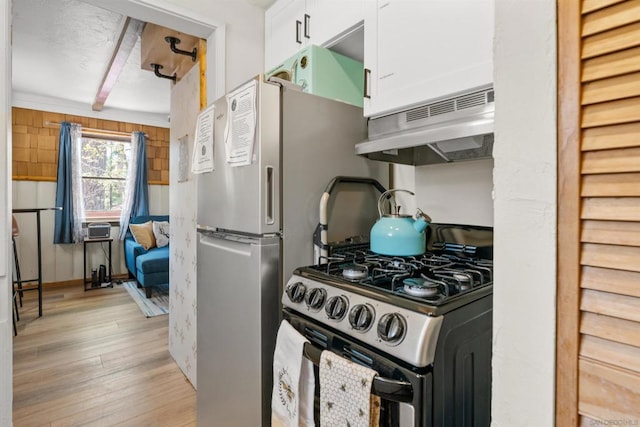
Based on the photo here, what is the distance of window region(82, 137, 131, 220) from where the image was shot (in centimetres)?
457

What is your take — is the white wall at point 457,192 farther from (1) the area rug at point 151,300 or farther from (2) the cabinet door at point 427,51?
(1) the area rug at point 151,300

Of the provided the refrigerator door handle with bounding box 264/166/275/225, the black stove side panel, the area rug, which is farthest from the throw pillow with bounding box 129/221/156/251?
the black stove side panel

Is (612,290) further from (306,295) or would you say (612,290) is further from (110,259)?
(110,259)

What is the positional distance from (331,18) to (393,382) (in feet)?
5.30

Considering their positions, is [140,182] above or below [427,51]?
below

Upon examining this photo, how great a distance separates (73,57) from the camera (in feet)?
9.77

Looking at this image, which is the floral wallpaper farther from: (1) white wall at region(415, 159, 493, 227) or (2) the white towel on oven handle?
(1) white wall at region(415, 159, 493, 227)

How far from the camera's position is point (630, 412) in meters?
0.40

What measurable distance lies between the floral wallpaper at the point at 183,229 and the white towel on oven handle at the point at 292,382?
4.12ft

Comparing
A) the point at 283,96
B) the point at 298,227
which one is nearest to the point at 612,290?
the point at 298,227

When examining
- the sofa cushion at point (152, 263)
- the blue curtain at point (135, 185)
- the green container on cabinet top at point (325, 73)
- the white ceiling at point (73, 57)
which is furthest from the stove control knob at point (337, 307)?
the blue curtain at point (135, 185)

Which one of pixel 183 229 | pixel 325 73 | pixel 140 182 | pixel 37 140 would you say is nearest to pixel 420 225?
pixel 325 73

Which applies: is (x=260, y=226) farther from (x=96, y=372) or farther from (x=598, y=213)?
(x=96, y=372)

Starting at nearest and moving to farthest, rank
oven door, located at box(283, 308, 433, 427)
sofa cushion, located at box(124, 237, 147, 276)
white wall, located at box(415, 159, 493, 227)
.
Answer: oven door, located at box(283, 308, 433, 427)
white wall, located at box(415, 159, 493, 227)
sofa cushion, located at box(124, 237, 147, 276)
